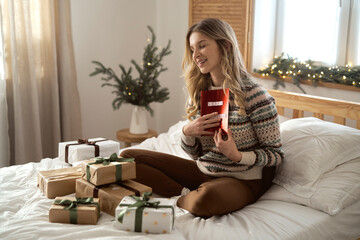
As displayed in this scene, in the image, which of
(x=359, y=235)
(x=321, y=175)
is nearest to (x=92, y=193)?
(x=321, y=175)

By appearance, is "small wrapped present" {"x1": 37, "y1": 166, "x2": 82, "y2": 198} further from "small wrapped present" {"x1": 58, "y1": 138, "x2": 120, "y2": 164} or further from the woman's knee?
the woman's knee

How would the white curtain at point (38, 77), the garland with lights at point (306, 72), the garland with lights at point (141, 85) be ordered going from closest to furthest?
the garland with lights at point (306, 72), the white curtain at point (38, 77), the garland with lights at point (141, 85)

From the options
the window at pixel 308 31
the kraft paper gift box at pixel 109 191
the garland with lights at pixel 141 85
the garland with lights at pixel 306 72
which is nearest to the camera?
the kraft paper gift box at pixel 109 191

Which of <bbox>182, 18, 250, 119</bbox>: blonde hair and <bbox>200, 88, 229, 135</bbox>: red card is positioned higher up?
<bbox>182, 18, 250, 119</bbox>: blonde hair

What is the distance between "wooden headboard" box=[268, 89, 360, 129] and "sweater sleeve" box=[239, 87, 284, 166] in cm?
57

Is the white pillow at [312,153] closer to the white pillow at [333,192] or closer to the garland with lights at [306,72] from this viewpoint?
the white pillow at [333,192]

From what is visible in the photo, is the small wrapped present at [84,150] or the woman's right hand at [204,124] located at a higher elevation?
the woman's right hand at [204,124]

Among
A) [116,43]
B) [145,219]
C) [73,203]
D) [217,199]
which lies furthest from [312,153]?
[116,43]

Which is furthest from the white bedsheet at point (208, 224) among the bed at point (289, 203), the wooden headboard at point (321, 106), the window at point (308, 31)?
the window at point (308, 31)

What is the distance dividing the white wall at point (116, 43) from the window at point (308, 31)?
2.32 feet

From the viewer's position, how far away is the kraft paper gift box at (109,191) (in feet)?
5.01

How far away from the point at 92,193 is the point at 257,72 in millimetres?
1862

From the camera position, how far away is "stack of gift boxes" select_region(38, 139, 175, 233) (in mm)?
1349

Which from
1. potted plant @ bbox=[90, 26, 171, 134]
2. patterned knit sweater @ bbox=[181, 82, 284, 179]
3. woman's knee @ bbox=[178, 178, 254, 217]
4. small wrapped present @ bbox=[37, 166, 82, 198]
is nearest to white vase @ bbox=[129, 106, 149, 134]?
potted plant @ bbox=[90, 26, 171, 134]
